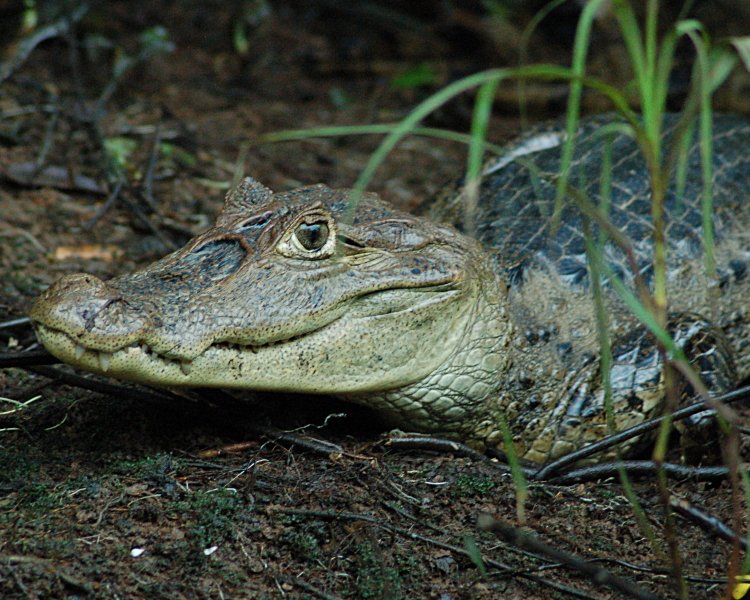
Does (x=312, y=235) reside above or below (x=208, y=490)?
above

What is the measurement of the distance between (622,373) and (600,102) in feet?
10.7

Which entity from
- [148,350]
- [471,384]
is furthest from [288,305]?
[471,384]

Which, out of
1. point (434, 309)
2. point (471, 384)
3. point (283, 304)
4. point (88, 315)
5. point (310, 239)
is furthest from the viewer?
point (471, 384)

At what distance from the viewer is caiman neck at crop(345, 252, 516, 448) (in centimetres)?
332

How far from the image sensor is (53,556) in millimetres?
2479

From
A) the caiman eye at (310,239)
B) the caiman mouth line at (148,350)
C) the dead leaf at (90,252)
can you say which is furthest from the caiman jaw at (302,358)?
the dead leaf at (90,252)

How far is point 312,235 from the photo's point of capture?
3.11 m

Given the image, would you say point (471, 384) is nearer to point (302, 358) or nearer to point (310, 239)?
point (302, 358)

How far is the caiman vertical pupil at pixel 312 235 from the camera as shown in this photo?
310 cm

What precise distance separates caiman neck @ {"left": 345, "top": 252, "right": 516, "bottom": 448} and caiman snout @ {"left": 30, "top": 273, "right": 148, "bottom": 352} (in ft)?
2.97

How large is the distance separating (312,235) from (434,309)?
52cm

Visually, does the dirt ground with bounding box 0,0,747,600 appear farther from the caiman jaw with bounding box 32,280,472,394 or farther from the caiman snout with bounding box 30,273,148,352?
the caiman snout with bounding box 30,273,148,352

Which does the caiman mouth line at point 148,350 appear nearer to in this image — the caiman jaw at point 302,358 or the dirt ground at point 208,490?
the caiman jaw at point 302,358

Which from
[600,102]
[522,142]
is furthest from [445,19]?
[522,142]
